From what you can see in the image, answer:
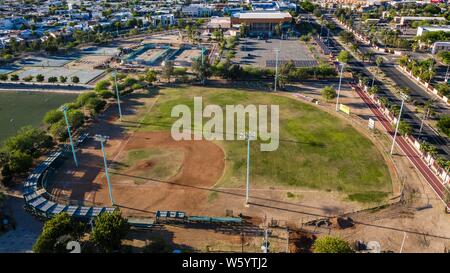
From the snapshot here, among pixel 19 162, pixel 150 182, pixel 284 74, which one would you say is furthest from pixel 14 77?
pixel 284 74

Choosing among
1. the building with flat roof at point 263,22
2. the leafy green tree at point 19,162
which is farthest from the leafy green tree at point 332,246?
the building with flat roof at point 263,22

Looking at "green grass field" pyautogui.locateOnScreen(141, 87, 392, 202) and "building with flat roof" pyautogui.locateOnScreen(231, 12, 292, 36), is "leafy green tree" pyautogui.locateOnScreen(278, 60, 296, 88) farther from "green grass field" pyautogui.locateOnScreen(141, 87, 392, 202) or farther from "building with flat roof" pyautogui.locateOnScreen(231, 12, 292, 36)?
"building with flat roof" pyautogui.locateOnScreen(231, 12, 292, 36)

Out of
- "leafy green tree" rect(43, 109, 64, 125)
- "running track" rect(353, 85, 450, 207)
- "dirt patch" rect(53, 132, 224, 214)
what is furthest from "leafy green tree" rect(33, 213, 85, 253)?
"running track" rect(353, 85, 450, 207)

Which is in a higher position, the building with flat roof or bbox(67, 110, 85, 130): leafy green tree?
the building with flat roof

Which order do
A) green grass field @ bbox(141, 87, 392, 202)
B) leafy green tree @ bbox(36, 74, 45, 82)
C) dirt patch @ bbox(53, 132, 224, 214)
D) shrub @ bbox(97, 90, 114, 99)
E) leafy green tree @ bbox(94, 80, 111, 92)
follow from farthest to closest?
leafy green tree @ bbox(36, 74, 45, 82) → leafy green tree @ bbox(94, 80, 111, 92) → shrub @ bbox(97, 90, 114, 99) → green grass field @ bbox(141, 87, 392, 202) → dirt patch @ bbox(53, 132, 224, 214)

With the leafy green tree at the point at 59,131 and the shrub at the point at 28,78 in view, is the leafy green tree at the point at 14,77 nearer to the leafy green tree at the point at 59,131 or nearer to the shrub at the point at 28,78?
the shrub at the point at 28,78
